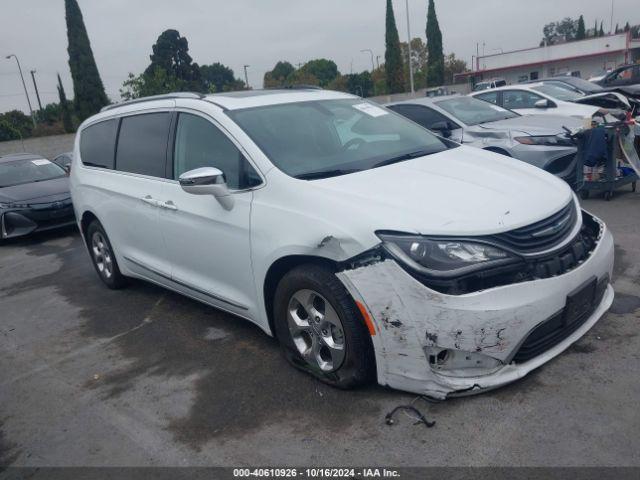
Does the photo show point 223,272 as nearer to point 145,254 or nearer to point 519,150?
point 145,254

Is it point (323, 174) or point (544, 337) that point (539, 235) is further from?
point (323, 174)

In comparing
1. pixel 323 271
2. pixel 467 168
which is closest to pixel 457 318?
pixel 323 271

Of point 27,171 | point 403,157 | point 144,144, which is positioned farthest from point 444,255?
point 27,171

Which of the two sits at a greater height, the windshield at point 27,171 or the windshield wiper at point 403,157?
the windshield wiper at point 403,157

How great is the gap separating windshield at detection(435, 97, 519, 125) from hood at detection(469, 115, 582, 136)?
0.21 meters

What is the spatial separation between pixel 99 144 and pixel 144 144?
3.69ft

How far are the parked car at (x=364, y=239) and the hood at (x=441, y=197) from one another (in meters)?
0.01

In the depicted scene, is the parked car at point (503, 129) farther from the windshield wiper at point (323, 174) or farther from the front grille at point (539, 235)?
the front grille at point (539, 235)

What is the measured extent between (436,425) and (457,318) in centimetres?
60

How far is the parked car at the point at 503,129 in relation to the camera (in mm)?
7785

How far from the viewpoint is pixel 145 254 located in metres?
5.12

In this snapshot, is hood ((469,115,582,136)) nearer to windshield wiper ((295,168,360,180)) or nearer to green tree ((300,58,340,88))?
windshield wiper ((295,168,360,180))

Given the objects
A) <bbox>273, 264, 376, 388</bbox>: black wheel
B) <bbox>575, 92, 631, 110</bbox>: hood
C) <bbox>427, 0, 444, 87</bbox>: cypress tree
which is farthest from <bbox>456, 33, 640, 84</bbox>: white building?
<bbox>273, 264, 376, 388</bbox>: black wheel

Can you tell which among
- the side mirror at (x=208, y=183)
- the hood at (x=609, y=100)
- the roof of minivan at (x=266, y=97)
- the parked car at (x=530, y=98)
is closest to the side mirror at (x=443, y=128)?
the hood at (x=609, y=100)
